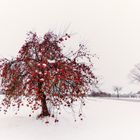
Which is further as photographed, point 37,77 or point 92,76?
point 92,76

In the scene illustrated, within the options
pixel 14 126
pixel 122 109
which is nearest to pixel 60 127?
pixel 14 126

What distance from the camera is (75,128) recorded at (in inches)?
460

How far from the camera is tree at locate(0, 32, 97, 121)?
1086 cm

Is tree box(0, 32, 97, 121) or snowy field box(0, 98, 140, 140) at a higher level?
tree box(0, 32, 97, 121)

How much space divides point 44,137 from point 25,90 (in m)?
2.03

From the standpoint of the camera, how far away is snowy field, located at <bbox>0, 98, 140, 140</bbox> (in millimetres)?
10828

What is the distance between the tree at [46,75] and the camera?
10.9 m

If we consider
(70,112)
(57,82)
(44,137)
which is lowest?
(44,137)

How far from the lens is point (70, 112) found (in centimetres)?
1412

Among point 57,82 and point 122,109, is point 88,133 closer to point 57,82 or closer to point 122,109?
point 57,82

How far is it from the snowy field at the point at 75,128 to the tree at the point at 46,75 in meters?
0.85

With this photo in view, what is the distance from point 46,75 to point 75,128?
2.55 metres

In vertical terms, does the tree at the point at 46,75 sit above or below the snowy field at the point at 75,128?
above

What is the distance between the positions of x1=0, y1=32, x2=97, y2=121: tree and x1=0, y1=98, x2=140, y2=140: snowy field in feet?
2.77
